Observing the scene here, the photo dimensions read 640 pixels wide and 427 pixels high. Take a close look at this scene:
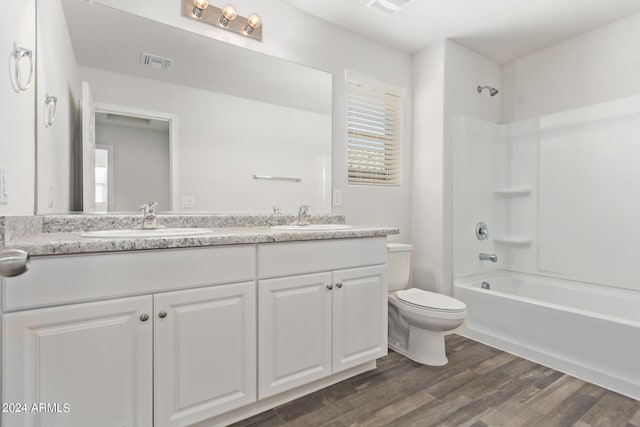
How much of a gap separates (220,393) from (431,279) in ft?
6.20

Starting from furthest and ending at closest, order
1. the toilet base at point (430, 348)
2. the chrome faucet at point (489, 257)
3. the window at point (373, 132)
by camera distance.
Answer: the chrome faucet at point (489, 257), the window at point (373, 132), the toilet base at point (430, 348)

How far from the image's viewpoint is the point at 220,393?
133 cm

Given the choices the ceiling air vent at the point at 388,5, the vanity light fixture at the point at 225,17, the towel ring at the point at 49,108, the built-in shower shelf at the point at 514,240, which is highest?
the ceiling air vent at the point at 388,5

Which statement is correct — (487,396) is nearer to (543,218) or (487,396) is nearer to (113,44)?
(543,218)

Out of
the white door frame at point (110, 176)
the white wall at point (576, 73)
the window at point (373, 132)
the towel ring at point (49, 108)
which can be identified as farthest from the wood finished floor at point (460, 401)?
the white wall at point (576, 73)

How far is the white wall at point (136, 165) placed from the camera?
162cm

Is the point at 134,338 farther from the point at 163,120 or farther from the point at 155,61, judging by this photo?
the point at 155,61

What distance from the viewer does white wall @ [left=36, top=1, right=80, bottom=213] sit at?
4.28ft

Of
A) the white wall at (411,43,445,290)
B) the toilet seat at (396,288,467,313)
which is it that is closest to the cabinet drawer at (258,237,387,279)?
the toilet seat at (396,288,467,313)

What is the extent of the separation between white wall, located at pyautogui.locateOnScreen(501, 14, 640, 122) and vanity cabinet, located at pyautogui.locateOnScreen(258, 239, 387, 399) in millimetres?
2183

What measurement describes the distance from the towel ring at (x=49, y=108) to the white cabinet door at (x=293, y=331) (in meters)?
1.13

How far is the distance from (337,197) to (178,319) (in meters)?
1.41

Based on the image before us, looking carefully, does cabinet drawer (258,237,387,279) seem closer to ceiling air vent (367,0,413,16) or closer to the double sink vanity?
the double sink vanity

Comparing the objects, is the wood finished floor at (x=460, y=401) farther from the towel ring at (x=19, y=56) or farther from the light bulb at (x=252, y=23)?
the light bulb at (x=252, y=23)
